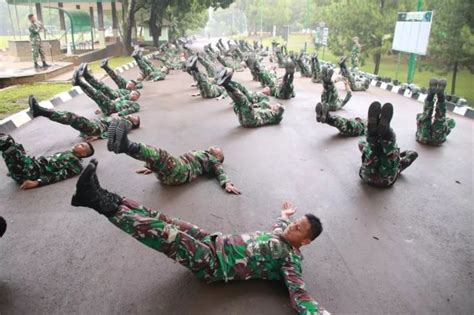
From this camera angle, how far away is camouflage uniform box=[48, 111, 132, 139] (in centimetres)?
551

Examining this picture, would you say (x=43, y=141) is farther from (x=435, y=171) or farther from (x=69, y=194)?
(x=435, y=171)

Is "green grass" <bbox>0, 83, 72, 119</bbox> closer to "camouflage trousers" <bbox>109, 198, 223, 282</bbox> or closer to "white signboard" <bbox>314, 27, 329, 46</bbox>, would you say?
"camouflage trousers" <bbox>109, 198, 223, 282</bbox>

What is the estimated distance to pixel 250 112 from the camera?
274 inches

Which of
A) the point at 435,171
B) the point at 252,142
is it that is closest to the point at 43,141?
the point at 252,142

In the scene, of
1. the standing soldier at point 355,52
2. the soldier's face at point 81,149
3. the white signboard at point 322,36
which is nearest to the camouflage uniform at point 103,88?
the soldier's face at point 81,149

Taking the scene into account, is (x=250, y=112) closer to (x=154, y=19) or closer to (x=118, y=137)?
(x=118, y=137)

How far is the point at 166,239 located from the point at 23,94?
9323mm

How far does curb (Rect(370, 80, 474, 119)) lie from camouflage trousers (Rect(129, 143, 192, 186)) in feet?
23.8

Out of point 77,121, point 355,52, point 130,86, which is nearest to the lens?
point 77,121

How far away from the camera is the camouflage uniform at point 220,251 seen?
2.57 meters

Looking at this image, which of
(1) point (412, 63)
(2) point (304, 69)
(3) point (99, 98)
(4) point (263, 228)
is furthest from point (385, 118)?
(2) point (304, 69)

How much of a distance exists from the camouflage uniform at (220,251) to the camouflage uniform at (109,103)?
15.9ft

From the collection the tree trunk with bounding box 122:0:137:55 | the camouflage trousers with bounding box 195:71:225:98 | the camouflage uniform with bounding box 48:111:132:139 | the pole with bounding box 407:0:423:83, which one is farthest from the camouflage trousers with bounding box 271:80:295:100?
the tree trunk with bounding box 122:0:137:55

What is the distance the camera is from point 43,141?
21.2 ft
